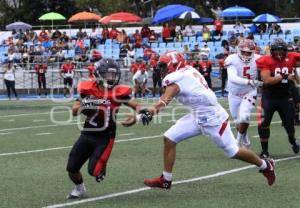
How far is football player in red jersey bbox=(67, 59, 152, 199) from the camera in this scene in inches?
330

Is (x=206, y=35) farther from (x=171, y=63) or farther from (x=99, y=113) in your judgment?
(x=99, y=113)

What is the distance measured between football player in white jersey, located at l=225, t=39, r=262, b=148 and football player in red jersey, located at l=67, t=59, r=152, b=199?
3.60 m

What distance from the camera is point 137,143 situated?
14188mm

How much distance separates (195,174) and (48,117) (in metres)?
11.7

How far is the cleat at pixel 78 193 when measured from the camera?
8.44m

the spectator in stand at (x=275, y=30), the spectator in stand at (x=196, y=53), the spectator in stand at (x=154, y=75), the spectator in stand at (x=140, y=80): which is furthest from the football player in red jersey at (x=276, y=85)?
the spectator in stand at (x=275, y=30)

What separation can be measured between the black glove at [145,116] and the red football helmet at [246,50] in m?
4.05

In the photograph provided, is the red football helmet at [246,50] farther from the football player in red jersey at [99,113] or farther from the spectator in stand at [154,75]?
the spectator in stand at [154,75]

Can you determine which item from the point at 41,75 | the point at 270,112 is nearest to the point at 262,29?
the point at 41,75

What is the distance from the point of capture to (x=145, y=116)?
26.7 ft

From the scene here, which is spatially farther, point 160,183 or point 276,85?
point 276,85

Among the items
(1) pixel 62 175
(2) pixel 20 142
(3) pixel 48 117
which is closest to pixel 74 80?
(3) pixel 48 117

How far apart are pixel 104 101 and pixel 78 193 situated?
100cm

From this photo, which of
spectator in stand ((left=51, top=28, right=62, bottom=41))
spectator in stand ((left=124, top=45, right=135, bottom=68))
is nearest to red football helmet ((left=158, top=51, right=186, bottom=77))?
spectator in stand ((left=124, top=45, right=135, bottom=68))
